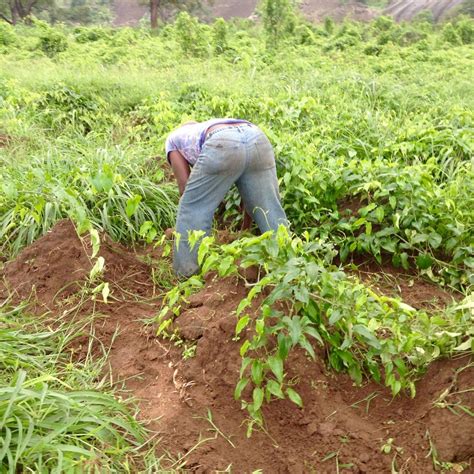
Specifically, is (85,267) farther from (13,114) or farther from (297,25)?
(297,25)

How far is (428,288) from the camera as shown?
3730mm

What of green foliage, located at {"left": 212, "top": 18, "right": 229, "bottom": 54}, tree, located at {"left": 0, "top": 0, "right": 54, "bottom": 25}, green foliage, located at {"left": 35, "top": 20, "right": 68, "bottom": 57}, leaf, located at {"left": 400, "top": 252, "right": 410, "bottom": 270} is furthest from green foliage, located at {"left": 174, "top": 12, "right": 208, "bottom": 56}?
tree, located at {"left": 0, "top": 0, "right": 54, "bottom": 25}

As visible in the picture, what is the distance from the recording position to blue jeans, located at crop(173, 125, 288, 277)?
3406 mm

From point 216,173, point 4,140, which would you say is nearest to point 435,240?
point 216,173

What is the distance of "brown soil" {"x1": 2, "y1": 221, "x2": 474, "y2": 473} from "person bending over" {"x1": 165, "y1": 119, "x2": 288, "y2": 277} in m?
0.62

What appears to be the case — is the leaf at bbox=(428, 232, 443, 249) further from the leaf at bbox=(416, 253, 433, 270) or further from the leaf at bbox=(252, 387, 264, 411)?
the leaf at bbox=(252, 387, 264, 411)

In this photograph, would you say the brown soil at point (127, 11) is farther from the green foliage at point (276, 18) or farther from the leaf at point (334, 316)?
the leaf at point (334, 316)

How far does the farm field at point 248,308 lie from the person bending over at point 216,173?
0.99 ft

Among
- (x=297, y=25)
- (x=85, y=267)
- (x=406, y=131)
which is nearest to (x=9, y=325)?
(x=85, y=267)

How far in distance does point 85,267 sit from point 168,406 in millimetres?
1183

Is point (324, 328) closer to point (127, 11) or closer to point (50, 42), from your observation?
point (50, 42)

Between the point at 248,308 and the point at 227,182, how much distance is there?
1.05 m

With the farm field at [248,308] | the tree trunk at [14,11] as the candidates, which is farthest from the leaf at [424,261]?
the tree trunk at [14,11]

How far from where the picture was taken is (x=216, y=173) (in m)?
3.46
